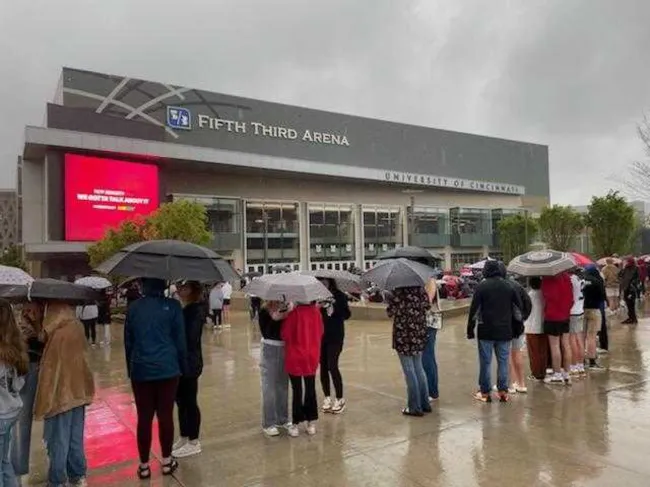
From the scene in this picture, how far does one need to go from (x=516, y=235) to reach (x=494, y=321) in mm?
40958

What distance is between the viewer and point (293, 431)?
5246mm

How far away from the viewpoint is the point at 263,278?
524 centimetres

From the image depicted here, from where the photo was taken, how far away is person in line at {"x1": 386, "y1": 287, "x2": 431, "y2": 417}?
575 cm

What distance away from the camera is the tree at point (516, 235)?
140 feet

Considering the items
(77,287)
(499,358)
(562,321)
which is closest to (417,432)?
(499,358)

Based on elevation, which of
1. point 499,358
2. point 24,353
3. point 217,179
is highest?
point 217,179

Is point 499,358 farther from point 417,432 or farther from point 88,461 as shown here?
point 88,461

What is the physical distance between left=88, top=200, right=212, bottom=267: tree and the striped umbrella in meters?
15.5

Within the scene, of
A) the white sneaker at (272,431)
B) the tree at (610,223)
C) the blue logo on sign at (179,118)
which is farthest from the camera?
the blue logo on sign at (179,118)

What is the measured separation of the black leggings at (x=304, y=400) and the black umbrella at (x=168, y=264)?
1401 mm

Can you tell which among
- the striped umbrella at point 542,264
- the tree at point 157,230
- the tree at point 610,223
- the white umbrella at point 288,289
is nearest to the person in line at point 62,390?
the white umbrella at point 288,289

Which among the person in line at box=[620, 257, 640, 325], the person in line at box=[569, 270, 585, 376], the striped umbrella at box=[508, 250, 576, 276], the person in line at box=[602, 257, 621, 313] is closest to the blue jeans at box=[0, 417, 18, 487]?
the striped umbrella at box=[508, 250, 576, 276]

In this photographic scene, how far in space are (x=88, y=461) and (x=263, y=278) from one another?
2.32 m

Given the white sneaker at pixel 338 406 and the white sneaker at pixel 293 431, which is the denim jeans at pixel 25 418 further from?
the white sneaker at pixel 338 406
